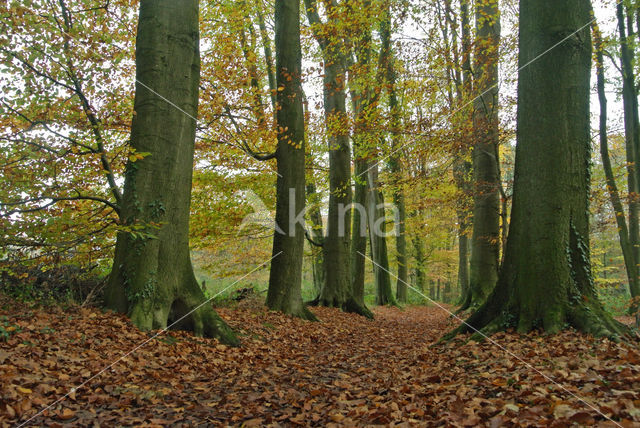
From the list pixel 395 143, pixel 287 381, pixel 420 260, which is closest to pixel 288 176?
pixel 287 381

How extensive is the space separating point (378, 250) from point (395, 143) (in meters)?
5.73

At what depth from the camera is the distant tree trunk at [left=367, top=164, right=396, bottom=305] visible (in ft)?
57.7

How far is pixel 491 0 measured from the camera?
10055 mm

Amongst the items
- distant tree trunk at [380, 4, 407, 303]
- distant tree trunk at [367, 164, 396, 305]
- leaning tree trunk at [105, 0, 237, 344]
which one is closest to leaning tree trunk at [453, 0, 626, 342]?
leaning tree trunk at [105, 0, 237, 344]

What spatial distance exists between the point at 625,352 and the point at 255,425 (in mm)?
3616

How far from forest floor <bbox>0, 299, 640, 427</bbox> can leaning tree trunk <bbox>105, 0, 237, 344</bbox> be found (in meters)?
0.40

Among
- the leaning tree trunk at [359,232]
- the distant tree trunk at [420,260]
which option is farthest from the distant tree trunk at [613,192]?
the distant tree trunk at [420,260]

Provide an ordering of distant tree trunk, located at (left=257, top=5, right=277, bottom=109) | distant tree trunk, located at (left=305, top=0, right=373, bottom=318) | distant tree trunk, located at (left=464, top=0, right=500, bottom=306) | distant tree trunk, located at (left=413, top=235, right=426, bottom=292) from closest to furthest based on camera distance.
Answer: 1. distant tree trunk, located at (left=464, top=0, right=500, bottom=306)
2. distant tree trunk, located at (left=305, top=0, right=373, bottom=318)
3. distant tree trunk, located at (left=257, top=5, right=277, bottom=109)
4. distant tree trunk, located at (left=413, top=235, right=426, bottom=292)

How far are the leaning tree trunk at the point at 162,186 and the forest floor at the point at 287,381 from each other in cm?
40

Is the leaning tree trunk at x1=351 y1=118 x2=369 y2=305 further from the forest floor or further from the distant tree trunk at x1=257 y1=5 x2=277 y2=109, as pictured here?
the forest floor

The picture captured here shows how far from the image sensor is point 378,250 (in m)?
17.6

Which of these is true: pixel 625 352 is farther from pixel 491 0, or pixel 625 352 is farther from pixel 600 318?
pixel 491 0

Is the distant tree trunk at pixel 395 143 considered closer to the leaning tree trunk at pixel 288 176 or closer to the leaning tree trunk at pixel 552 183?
the leaning tree trunk at pixel 288 176

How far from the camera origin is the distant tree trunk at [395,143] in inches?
442
